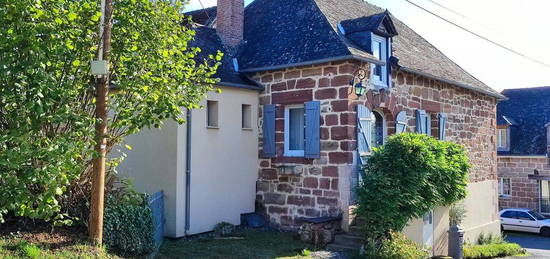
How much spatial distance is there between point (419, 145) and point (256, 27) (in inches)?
233

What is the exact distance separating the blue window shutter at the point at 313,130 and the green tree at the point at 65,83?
391cm

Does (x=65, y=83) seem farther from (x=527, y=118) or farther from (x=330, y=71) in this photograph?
(x=527, y=118)

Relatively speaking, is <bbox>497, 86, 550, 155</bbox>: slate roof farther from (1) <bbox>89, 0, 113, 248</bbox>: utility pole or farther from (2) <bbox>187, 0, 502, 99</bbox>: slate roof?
(1) <bbox>89, 0, 113, 248</bbox>: utility pole

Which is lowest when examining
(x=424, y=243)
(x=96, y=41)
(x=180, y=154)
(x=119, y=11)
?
(x=424, y=243)

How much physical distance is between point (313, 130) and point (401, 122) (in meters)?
2.72

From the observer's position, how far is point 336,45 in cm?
1130

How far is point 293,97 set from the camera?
11.9 metres

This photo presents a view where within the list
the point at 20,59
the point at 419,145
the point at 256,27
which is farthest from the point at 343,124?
the point at 20,59

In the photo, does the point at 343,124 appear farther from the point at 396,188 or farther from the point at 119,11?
the point at 119,11

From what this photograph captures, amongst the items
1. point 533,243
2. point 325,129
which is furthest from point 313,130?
point 533,243

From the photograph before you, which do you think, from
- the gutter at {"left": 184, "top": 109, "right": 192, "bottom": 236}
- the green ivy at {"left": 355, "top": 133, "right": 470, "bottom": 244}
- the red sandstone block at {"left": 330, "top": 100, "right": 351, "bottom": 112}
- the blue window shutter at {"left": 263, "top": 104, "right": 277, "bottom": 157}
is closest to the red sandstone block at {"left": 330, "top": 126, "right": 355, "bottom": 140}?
the red sandstone block at {"left": 330, "top": 100, "right": 351, "bottom": 112}

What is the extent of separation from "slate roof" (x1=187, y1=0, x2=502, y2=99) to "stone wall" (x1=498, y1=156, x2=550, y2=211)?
34.4ft

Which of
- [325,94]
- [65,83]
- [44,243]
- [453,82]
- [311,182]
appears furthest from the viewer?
[453,82]

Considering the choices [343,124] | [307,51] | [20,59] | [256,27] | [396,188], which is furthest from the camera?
[256,27]
